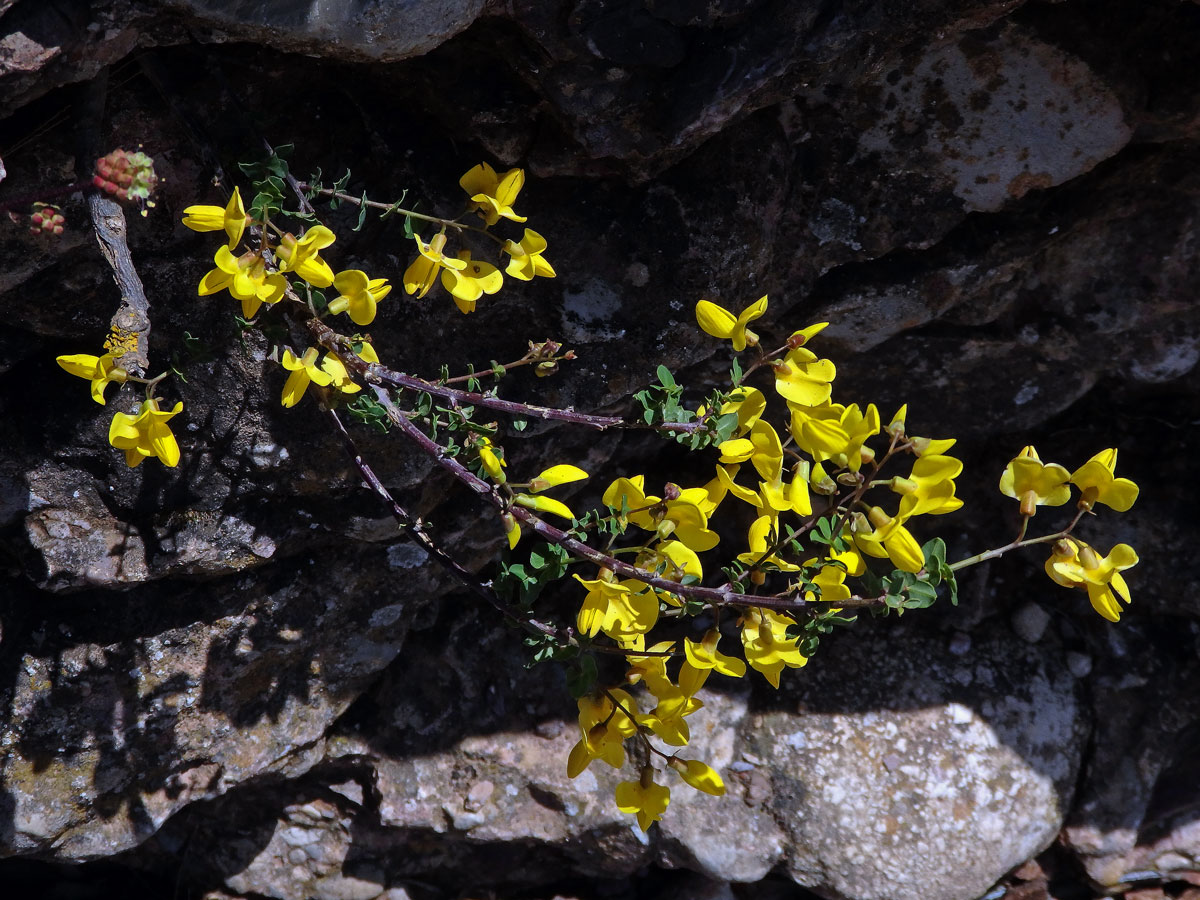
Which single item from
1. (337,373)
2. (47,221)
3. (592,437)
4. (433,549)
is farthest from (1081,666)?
(47,221)

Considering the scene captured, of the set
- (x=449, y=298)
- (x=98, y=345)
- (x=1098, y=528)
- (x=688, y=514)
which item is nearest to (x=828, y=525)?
(x=688, y=514)

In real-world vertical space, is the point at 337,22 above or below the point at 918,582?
above

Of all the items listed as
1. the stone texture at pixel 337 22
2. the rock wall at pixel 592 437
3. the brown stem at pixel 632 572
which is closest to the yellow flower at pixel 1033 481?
the brown stem at pixel 632 572

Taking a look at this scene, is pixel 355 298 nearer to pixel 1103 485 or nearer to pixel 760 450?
pixel 760 450

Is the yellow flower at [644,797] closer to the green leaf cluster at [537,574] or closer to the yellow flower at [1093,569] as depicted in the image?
the green leaf cluster at [537,574]

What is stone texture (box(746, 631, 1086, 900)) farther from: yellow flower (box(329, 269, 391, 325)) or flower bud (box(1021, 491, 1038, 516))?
yellow flower (box(329, 269, 391, 325))

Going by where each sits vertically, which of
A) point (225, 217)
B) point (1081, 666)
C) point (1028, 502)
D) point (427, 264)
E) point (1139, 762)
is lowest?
point (1139, 762)

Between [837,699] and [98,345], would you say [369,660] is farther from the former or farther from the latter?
[837,699]
